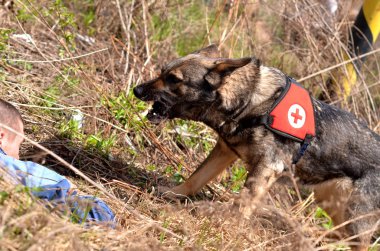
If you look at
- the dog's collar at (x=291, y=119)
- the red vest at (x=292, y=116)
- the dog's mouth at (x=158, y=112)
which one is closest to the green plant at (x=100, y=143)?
the dog's mouth at (x=158, y=112)

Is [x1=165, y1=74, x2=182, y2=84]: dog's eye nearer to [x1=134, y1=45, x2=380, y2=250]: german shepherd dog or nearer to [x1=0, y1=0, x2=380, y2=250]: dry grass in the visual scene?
[x1=134, y1=45, x2=380, y2=250]: german shepherd dog

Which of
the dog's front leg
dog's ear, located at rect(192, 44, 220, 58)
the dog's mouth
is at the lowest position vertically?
the dog's front leg

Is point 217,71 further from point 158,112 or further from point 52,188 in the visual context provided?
point 52,188

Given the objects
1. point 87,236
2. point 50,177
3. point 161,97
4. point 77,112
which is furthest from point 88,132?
point 87,236

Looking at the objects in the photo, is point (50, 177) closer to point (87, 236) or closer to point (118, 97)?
point (87, 236)

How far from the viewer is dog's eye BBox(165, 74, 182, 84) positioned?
4.99m

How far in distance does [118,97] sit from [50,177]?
2156mm

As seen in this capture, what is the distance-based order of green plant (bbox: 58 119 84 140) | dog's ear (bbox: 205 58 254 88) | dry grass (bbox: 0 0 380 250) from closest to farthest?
dry grass (bbox: 0 0 380 250), dog's ear (bbox: 205 58 254 88), green plant (bbox: 58 119 84 140)

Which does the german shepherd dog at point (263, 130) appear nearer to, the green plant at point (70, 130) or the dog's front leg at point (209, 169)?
the dog's front leg at point (209, 169)

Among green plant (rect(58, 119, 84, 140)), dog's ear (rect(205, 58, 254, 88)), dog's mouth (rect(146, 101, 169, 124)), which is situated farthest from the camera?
green plant (rect(58, 119, 84, 140))

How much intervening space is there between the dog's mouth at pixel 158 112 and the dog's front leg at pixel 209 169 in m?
0.63

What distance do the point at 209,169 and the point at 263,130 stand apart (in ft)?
2.36

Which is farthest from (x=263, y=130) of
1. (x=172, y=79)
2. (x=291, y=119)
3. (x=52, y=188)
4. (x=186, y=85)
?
(x=52, y=188)

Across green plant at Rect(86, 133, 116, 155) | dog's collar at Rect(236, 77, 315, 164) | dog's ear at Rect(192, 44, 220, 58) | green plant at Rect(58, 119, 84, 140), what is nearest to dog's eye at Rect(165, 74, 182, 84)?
dog's ear at Rect(192, 44, 220, 58)
